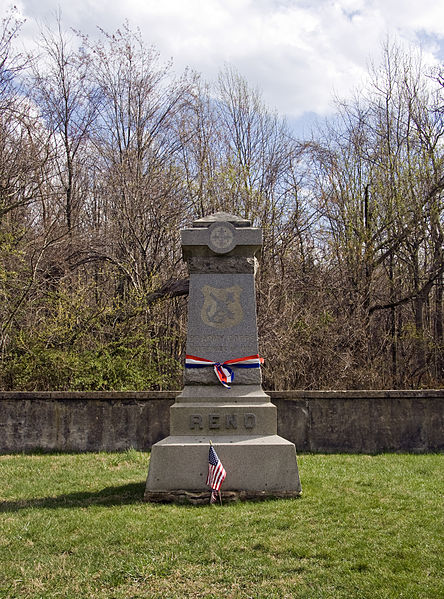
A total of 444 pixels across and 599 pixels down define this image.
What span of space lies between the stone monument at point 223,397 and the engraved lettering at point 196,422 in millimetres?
11

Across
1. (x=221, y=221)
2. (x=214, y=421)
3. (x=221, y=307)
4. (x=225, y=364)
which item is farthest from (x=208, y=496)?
(x=221, y=221)

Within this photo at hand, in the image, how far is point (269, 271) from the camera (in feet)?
51.7

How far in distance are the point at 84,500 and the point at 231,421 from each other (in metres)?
1.79

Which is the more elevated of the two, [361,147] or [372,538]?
[361,147]

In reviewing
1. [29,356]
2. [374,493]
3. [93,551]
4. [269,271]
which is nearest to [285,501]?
[374,493]

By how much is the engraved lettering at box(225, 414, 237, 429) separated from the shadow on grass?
121 centimetres

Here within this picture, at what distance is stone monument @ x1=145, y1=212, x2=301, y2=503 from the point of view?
6348mm

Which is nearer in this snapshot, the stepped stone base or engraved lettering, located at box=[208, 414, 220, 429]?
the stepped stone base

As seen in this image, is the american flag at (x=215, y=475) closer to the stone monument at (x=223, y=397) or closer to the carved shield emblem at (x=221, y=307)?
the stone monument at (x=223, y=397)

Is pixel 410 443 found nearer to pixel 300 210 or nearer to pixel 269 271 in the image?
pixel 269 271

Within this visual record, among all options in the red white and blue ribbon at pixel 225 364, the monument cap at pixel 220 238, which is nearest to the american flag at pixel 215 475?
the red white and blue ribbon at pixel 225 364

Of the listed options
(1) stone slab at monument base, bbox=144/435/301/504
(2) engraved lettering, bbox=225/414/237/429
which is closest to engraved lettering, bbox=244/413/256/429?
(2) engraved lettering, bbox=225/414/237/429

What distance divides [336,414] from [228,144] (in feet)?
42.6

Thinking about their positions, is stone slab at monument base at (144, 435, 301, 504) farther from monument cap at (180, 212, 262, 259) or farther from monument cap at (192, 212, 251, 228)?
monument cap at (192, 212, 251, 228)
